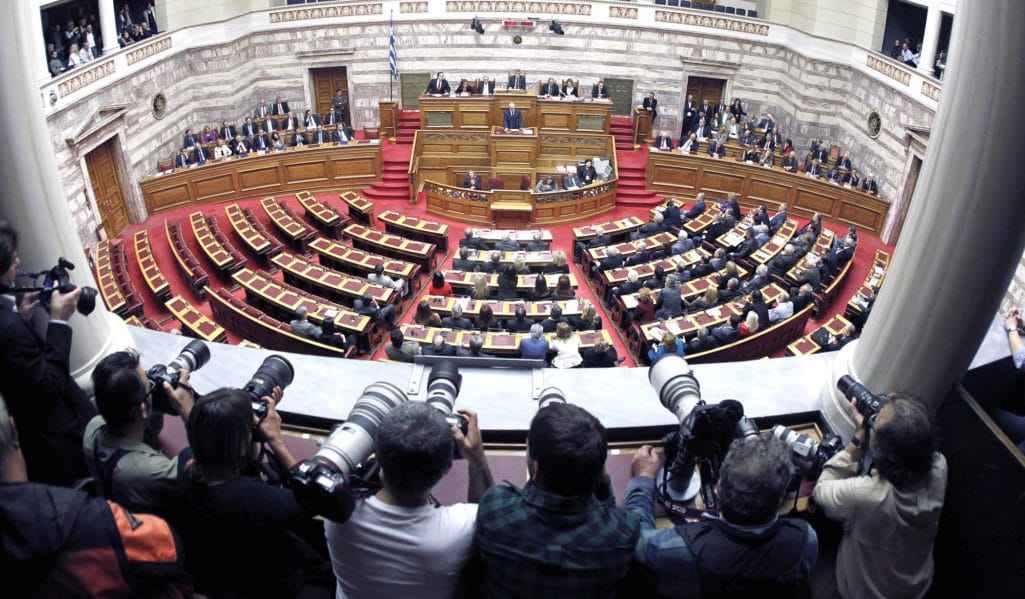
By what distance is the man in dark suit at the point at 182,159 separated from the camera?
15836 mm

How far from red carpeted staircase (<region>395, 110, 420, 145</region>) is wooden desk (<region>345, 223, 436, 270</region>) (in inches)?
211

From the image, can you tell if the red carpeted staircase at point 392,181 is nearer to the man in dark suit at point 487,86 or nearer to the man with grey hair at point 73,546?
the man in dark suit at point 487,86

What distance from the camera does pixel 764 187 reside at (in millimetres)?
16297

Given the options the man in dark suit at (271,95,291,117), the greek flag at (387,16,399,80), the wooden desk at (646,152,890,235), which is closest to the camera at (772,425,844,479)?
the wooden desk at (646,152,890,235)

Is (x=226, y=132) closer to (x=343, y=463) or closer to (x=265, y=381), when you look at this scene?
(x=265, y=381)

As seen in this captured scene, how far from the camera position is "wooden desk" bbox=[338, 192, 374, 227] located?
15031 millimetres

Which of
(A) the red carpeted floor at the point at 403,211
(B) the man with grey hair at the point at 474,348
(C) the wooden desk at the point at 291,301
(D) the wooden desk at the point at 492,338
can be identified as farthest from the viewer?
(A) the red carpeted floor at the point at 403,211

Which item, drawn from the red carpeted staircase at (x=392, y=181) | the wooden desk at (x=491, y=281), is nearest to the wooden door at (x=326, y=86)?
the red carpeted staircase at (x=392, y=181)

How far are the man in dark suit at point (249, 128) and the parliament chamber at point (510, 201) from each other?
67cm

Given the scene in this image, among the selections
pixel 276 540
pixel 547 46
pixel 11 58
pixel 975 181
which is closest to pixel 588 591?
pixel 276 540

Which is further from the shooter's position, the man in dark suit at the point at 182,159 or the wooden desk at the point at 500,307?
the man in dark suit at the point at 182,159

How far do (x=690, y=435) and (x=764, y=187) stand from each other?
48.3 feet

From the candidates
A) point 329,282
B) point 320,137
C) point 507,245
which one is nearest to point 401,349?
point 329,282

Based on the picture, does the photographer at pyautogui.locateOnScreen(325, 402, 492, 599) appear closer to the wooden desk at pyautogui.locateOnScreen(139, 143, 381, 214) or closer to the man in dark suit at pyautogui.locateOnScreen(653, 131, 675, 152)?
the wooden desk at pyautogui.locateOnScreen(139, 143, 381, 214)
